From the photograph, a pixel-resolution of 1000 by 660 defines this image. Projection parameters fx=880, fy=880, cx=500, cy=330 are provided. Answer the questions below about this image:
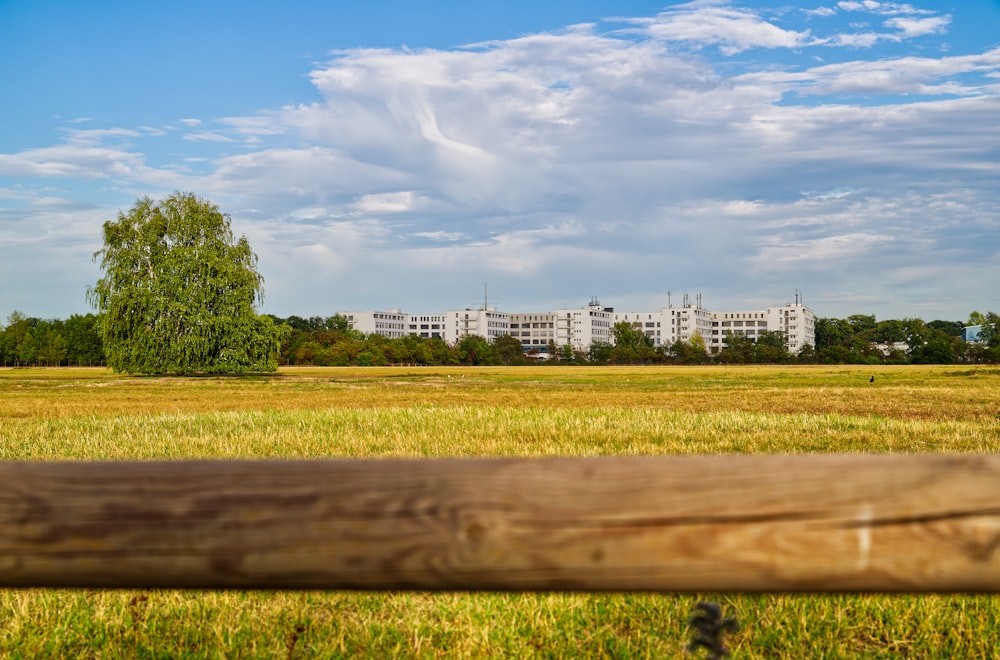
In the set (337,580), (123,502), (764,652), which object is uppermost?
(123,502)

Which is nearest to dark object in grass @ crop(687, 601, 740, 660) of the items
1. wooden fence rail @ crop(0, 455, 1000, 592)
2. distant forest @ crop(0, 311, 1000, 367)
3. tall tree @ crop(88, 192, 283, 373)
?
wooden fence rail @ crop(0, 455, 1000, 592)

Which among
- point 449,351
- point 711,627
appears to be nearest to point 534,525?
point 711,627

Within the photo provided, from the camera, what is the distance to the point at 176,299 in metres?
63.0

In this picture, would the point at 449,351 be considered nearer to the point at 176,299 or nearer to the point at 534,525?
the point at 176,299

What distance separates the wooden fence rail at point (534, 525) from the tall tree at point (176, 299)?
208ft

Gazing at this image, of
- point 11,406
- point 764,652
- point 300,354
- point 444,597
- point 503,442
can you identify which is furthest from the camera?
point 300,354

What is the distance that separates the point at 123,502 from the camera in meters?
2.00

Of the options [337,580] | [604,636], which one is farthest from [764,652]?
[337,580]

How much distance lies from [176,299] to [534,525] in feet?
214

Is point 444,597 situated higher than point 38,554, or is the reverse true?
point 38,554

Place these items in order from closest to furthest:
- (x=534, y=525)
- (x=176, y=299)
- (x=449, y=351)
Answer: (x=534, y=525) < (x=176, y=299) < (x=449, y=351)

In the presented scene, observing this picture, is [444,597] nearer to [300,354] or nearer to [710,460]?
[710,460]

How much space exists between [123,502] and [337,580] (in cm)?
52

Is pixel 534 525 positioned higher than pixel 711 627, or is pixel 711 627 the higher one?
pixel 534 525
